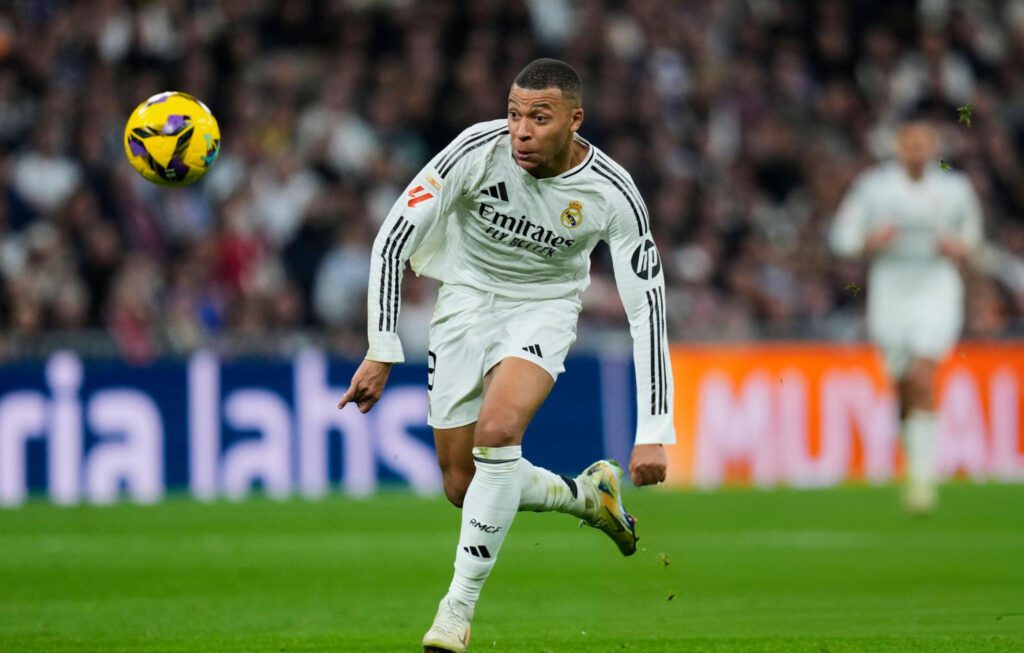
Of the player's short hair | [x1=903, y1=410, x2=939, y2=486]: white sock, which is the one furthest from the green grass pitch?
the player's short hair

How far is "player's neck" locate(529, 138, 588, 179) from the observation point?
22.3 feet

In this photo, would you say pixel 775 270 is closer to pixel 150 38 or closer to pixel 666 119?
pixel 666 119

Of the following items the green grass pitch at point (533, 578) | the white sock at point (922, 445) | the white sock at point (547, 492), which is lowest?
the green grass pitch at point (533, 578)

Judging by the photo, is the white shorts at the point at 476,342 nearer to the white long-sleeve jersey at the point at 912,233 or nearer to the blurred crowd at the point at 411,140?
the white long-sleeve jersey at the point at 912,233

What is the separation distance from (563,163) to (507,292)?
605 millimetres

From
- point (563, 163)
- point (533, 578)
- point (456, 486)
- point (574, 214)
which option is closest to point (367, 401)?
point (456, 486)

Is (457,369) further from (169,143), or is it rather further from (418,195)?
(169,143)

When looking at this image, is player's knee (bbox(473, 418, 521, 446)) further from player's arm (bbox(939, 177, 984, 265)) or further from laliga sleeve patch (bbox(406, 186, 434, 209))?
player's arm (bbox(939, 177, 984, 265))

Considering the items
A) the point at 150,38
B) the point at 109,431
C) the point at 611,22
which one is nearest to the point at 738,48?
the point at 611,22

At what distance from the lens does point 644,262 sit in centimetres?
682

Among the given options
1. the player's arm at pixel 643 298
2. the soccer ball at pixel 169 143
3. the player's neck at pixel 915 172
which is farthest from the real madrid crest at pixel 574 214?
the player's neck at pixel 915 172

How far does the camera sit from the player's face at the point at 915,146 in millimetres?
13062

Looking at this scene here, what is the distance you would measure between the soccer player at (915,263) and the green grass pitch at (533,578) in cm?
76

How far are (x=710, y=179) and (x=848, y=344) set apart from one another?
330 centimetres
